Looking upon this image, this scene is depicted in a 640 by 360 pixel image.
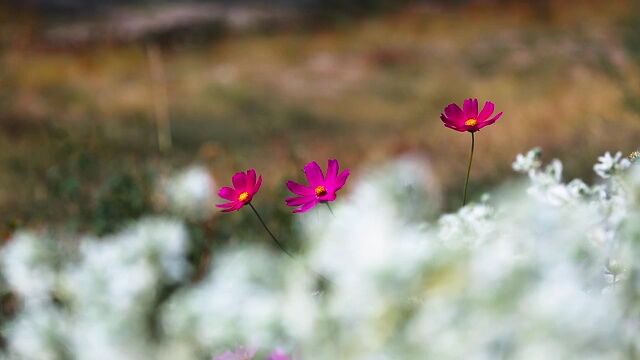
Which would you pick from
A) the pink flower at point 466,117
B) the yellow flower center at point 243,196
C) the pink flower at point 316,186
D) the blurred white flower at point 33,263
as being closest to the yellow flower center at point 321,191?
the pink flower at point 316,186

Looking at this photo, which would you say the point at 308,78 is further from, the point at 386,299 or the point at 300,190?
the point at 386,299

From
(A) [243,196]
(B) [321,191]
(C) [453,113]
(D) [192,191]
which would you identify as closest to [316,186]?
(B) [321,191]

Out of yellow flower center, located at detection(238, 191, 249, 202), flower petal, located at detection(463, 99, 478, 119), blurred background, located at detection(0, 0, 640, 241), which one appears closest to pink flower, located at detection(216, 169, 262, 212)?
yellow flower center, located at detection(238, 191, 249, 202)

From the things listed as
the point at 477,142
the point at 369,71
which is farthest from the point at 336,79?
the point at 477,142

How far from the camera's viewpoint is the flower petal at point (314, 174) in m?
1.30

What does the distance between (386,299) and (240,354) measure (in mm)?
337

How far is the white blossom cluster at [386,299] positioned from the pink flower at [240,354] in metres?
0.01

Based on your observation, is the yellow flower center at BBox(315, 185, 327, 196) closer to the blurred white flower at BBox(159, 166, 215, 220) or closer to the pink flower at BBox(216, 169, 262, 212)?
the pink flower at BBox(216, 169, 262, 212)

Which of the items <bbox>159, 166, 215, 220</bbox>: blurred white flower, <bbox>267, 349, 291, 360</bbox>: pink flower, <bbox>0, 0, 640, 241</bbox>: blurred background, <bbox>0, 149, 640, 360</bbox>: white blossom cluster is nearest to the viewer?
<bbox>0, 149, 640, 360</bbox>: white blossom cluster

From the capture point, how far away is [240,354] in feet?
3.60

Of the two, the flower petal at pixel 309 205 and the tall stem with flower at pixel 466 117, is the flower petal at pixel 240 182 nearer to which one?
the flower petal at pixel 309 205

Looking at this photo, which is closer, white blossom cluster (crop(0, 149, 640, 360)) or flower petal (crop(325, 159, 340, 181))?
white blossom cluster (crop(0, 149, 640, 360))

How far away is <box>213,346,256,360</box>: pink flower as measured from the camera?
1.08 meters

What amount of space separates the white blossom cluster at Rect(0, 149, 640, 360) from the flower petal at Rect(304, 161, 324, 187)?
0.21 meters
